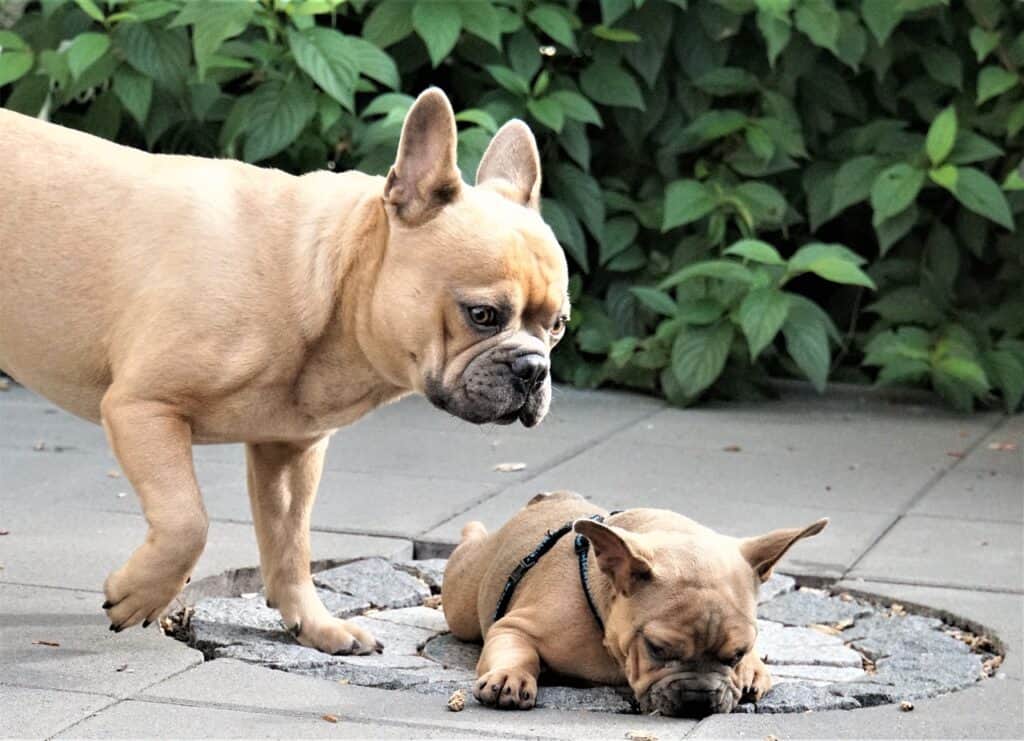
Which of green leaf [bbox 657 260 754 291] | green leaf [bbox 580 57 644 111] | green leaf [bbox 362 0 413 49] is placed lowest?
green leaf [bbox 657 260 754 291]

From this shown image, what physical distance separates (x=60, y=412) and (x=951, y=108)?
15.4 feet

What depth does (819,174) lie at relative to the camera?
919cm

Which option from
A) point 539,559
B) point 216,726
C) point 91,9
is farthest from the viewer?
point 91,9

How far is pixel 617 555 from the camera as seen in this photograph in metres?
4.23

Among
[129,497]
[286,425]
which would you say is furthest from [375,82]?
[286,425]

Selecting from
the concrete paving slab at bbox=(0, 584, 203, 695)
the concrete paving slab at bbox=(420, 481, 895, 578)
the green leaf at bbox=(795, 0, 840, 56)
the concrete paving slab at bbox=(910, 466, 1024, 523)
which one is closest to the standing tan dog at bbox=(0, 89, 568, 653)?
the concrete paving slab at bbox=(0, 584, 203, 695)

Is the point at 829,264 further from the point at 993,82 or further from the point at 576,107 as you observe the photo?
the point at 576,107

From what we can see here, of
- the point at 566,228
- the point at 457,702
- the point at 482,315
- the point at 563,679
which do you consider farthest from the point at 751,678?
the point at 566,228

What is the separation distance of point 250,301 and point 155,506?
570mm

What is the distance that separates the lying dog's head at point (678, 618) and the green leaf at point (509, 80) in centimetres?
473

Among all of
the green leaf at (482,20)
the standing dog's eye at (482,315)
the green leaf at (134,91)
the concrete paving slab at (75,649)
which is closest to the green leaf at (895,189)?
the green leaf at (482,20)

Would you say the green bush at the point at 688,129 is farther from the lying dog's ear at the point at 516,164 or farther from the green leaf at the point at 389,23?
the lying dog's ear at the point at 516,164

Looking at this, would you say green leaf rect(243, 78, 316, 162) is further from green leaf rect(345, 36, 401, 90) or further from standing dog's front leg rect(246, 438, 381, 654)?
standing dog's front leg rect(246, 438, 381, 654)

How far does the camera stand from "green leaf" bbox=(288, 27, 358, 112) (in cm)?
818
